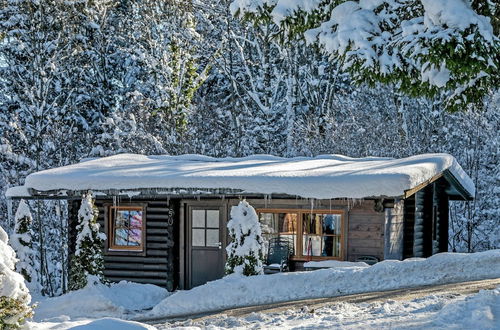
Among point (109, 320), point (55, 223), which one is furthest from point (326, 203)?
point (55, 223)

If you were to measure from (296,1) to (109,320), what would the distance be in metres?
6.66

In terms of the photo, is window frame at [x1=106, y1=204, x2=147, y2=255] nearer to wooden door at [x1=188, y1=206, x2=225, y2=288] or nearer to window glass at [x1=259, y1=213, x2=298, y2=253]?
wooden door at [x1=188, y1=206, x2=225, y2=288]

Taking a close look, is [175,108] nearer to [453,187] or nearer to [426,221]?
[453,187]

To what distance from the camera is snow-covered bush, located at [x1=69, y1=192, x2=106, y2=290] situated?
16406 millimetres

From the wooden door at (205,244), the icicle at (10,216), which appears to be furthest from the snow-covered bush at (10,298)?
the icicle at (10,216)

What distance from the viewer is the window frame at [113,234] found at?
59.5 ft

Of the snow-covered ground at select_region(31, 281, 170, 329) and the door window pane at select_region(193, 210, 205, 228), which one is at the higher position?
the door window pane at select_region(193, 210, 205, 228)

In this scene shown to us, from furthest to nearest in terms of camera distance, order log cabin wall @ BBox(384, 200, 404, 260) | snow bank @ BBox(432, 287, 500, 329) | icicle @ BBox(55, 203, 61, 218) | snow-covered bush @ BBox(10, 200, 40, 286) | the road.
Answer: icicle @ BBox(55, 203, 61, 218) → snow-covered bush @ BBox(10, 200, 40, 286) → log cabin wall @ BBox(384, 200, 404, 260) → the road → snow bank @ BBox(432, 287, 500, 329)

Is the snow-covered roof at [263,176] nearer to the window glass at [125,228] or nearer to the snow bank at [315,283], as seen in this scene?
the window glass at [125,228]

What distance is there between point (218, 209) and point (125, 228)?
2.47 metres

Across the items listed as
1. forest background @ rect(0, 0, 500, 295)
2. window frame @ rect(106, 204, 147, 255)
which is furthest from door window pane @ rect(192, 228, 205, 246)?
forest background @ rect(0, 0, 500, 295)

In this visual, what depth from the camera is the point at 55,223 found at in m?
28.0

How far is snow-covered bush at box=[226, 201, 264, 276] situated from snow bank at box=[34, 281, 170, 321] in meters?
2.11

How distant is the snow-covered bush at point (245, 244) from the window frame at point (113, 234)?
2992mm
